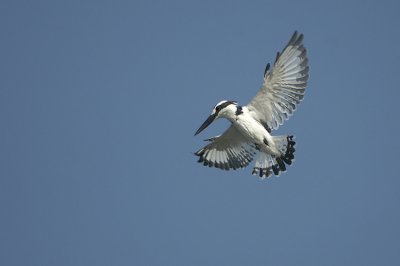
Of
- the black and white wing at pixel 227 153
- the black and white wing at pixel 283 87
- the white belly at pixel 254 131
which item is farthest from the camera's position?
the black and white wing at pixel 227 153

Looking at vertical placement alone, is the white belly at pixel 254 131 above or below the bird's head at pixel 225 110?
below

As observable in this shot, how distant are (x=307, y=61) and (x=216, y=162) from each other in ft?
9.35

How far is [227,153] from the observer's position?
1238 centimetres

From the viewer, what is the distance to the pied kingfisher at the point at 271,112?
1073 cm

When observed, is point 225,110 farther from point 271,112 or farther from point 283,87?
point 283,87

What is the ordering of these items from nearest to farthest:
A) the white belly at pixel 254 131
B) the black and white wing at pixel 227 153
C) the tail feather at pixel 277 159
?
1. the white belly at pixel 254 131
2. the tail feather at pixel 277 159
3. the black and white wing at pixel 227 153

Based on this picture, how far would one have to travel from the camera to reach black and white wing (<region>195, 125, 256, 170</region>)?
1220 cm

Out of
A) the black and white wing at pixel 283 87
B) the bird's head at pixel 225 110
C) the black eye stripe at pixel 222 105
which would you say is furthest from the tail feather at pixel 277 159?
the black eye stripe at pixel 222 105

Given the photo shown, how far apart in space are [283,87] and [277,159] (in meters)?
1.38

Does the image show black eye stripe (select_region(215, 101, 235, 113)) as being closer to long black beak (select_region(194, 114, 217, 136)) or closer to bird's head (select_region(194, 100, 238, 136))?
bird's head (select_region(194, 100, 238, 136))

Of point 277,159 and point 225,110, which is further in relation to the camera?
point 277,159

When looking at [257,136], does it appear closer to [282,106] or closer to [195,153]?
[282,106]

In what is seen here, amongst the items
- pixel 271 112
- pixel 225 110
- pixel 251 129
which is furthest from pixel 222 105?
pixel 271 112

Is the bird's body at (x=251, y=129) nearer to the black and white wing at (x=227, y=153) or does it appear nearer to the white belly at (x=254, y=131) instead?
the white belly at (x=254, y=131)
